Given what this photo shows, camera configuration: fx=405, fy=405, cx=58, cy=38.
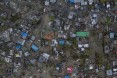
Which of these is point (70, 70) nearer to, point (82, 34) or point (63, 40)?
point (63, 40)

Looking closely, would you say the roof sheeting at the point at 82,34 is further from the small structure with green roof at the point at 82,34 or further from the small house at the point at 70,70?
the small house at the point at 70,70

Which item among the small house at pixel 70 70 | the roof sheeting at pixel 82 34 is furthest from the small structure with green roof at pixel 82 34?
the small house at pixel 70 70

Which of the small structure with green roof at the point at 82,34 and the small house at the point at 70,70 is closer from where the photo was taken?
the small structure with green roof at the point at 82,34

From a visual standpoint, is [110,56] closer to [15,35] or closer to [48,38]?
[48,38]

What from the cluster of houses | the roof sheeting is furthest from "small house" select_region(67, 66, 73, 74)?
the roof sheeting

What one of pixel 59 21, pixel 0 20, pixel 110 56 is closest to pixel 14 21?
pixel 0 20

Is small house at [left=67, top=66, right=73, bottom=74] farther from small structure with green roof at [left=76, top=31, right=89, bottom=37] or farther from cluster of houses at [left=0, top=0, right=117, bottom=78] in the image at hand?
small structure with green roof at [left=76, top=31, right=89, bottom=37]

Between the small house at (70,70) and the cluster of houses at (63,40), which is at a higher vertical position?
the cluster of houses at (63,40)

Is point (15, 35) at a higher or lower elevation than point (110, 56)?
higher

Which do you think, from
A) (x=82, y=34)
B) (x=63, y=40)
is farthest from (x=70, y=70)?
(x=82, y=34)

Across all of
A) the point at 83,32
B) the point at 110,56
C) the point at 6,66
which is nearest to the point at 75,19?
Answer: the point at 83,32

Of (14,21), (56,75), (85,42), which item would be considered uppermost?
(14,21)
